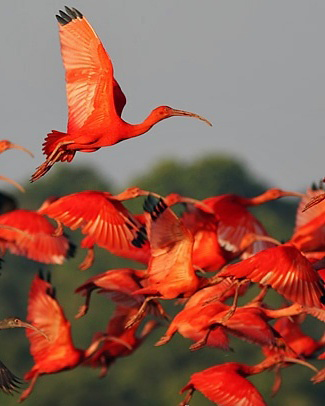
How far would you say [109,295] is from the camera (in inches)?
806

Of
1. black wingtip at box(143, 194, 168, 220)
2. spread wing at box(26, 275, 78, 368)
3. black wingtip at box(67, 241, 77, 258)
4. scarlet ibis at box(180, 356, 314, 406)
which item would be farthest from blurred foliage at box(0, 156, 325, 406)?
black wingtip at box(143, 194, 168, 220)

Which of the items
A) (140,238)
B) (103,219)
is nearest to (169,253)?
(140,238)

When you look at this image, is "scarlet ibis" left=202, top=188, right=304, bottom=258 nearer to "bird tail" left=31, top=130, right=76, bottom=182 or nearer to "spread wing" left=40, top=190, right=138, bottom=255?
"spread wing" left=40, top=190, right=138, bottom=255

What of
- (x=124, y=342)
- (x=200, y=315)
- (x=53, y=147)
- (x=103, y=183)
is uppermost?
(x=53, y=147)

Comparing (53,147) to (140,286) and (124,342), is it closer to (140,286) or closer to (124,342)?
(140,286)

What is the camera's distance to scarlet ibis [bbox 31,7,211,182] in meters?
16.7

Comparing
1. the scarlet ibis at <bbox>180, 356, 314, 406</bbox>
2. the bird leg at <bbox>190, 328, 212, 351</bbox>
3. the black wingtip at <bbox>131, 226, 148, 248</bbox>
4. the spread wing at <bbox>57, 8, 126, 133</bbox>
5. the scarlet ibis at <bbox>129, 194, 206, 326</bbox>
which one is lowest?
the scarlet ibis at <bbox>180, 356, 314, 406</bbox>

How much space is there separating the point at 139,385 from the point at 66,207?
29120mm

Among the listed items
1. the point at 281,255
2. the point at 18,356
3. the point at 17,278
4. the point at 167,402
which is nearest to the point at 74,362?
the point at 281,255

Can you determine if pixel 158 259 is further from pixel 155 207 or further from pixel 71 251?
pixel 71 251

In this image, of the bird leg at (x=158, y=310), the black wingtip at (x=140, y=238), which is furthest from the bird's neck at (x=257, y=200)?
the black wingtip at (x=140, y=238)

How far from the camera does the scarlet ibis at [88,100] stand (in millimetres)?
16719

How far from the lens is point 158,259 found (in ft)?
59.1

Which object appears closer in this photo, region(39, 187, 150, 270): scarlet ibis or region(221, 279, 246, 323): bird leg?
region(221, 279, 246, 323): bird leg
